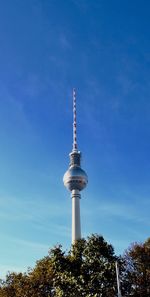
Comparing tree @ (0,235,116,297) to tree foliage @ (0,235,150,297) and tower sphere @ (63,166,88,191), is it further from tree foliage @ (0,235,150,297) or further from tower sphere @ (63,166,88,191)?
tower sphere @ (63,166,88,191)

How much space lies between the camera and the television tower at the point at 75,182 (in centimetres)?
13625

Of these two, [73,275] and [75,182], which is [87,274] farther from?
[75,182]

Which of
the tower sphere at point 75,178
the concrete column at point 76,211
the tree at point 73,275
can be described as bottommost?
the tree at point 73,275

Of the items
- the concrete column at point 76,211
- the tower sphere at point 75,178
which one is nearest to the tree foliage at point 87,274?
the tower sphere at point 75,178

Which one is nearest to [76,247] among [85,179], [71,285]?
[71,285]

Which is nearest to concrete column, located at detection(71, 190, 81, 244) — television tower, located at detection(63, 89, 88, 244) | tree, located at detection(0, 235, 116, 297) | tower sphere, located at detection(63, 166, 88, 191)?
television tower, located at detection(63, 89, 88, 244)

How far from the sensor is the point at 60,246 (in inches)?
2279

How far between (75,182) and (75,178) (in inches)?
69.2

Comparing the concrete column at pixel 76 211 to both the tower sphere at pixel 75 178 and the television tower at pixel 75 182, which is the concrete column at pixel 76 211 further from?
the tower sphere at pixel 75 178

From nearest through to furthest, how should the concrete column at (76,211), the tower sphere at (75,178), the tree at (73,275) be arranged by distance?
→ the tree at (73,275), the tower sphere at (75,178), the concrete column at (76,211)

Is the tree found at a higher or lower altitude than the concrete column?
lower

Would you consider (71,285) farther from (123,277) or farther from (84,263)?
(123,277)

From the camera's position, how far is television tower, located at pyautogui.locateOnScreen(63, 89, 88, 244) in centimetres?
13625

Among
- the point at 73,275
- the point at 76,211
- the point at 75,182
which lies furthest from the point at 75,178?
the point at 73,275
